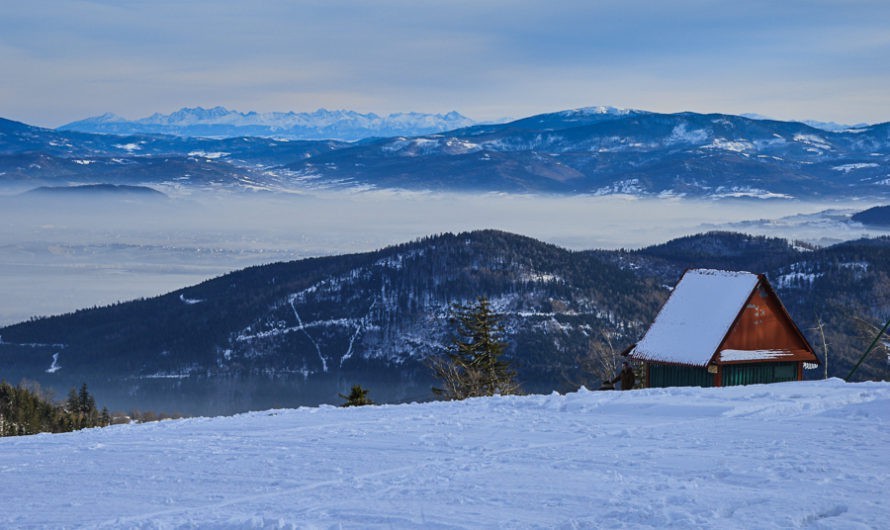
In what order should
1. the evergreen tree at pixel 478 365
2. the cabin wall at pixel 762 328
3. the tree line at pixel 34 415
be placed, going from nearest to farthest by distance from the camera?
the cabin wall at pixel 762 328 → the evergreen tree at pixel 478 365 → the tree line at pixel 34 415

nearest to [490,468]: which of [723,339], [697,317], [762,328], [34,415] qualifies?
[723,339]

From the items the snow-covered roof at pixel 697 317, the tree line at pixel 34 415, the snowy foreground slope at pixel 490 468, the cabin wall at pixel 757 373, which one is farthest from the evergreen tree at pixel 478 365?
the tree line at pixel 34 415

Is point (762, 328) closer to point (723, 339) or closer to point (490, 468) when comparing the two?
point (723, 339)

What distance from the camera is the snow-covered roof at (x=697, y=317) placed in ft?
116

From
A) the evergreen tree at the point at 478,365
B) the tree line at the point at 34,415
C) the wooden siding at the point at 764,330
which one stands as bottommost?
the tree line at the point at 34,415

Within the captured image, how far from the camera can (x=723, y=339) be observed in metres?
34.8

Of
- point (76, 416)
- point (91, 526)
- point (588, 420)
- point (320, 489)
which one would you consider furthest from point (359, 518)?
point (76, 416)

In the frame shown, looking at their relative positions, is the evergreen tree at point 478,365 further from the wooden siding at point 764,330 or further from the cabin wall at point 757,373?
the wooden siding at point 764,330

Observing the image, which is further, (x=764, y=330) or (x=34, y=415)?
(x=34, y=415)

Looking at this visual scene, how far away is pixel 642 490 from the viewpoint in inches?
575

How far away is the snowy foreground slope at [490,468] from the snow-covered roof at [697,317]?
37.5 feet

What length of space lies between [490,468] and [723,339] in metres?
20.7

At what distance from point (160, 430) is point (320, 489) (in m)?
8.18

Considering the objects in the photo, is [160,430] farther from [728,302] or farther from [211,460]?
[728,302]
